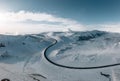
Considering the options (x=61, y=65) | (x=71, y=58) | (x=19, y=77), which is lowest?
(x=19, y=77)

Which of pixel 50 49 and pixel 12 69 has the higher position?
pixel 50 49

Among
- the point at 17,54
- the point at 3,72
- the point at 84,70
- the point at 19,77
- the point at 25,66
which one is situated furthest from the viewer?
the point at 17,54

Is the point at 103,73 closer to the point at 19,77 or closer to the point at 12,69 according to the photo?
the point at 19,77

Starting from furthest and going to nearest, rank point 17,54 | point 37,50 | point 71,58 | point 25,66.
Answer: point 37,50 → point 17,54 → point 71,58 → point 25,66

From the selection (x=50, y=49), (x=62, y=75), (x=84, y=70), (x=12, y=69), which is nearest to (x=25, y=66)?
(x=12, y=69)

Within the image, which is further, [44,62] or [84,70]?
[44,62]

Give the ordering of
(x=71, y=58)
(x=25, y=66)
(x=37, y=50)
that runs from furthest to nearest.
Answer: (x=37, y=50) → (x=71, y=58) → (x=25, y=66)

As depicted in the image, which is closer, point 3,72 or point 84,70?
point 3,72

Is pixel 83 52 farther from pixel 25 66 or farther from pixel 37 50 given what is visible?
pixel 25 66

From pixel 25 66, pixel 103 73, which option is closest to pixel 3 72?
pixel 25 66
